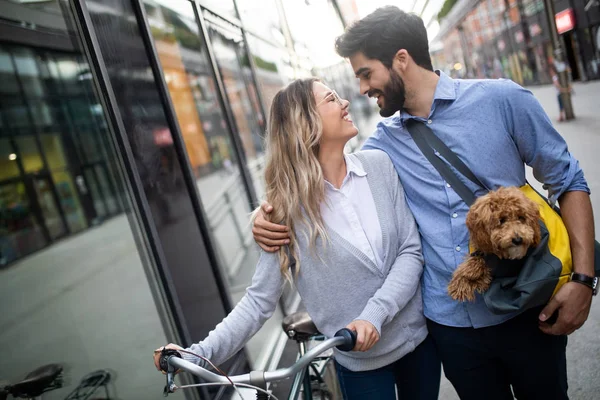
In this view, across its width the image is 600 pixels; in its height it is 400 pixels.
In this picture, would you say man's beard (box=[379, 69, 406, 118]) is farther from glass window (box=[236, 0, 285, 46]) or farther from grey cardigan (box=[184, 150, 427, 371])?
glass window (box=[236, 0, 285, 46])

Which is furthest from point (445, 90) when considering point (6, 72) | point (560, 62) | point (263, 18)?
point (560, 62)

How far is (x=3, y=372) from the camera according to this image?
2367mm

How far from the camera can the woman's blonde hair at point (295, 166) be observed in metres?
1.79

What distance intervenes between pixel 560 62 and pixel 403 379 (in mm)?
11802

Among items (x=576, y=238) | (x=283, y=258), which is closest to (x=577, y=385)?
(x=576, y=238)

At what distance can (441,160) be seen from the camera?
176 cm

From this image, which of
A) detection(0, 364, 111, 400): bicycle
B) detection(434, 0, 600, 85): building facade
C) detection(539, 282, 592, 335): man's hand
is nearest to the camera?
detection(539, 282, 592, 335): man's hand

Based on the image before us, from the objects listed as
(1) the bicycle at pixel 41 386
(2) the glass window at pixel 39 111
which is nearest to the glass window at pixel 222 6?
(2) the glass window at pixel 39 111

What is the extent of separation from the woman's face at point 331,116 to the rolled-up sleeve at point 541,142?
0.60 m

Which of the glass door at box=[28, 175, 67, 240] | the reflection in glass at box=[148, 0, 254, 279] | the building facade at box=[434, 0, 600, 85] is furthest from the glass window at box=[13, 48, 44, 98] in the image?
the building facade at box=[434, 0, 600, 85]

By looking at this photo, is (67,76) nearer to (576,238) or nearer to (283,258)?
(283,258)

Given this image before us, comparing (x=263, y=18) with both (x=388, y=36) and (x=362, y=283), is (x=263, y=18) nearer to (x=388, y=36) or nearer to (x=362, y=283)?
(x=388, y=36)

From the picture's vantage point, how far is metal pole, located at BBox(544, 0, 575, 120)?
11055 mm

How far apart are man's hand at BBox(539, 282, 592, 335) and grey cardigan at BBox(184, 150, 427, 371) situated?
46 centimetres
